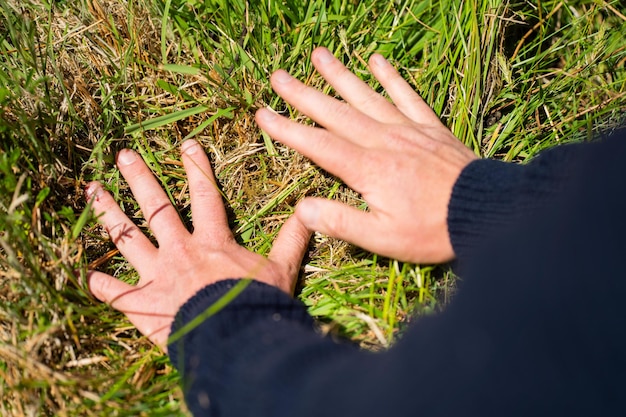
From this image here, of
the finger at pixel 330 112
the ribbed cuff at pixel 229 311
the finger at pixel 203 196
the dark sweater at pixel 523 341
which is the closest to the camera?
the dark sweater at pixel 523 341

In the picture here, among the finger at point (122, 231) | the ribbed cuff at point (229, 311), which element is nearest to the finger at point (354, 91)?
the ribbed cuff at point (229, 311)

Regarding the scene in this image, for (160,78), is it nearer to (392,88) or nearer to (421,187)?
(392,88)

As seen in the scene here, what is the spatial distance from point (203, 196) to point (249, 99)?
15.6 inches

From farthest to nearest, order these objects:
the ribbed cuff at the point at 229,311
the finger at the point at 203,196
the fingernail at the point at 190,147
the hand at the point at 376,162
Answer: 1. the fingernail at the point at 190,147
2. the finger at the point at 203,196
3. the hand at the point at 376,162
4. the ribbed cuff at the point at 229,311

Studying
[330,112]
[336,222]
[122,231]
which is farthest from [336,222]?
[122,231]

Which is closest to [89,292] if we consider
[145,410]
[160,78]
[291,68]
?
[145,410]

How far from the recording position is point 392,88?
76.0 inches

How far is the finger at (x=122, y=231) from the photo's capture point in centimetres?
183

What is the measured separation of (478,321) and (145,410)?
1.02 meters

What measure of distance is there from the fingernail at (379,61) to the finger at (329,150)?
1.29ft

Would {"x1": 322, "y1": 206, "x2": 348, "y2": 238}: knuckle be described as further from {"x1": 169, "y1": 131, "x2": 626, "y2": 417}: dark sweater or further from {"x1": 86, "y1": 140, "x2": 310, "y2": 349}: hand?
{"x1": 169, "y1": 131, "x2": 626, "y2": 417}: dark sweater

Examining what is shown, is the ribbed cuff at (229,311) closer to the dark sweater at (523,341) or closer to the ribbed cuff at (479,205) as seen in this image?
the dark sweater at (523,341)

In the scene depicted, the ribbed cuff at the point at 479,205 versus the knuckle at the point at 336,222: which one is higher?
the knuckle at the point at 336,222

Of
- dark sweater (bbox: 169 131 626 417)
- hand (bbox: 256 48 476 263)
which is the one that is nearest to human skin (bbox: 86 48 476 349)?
hand (bbox: 256 48 476 263)
